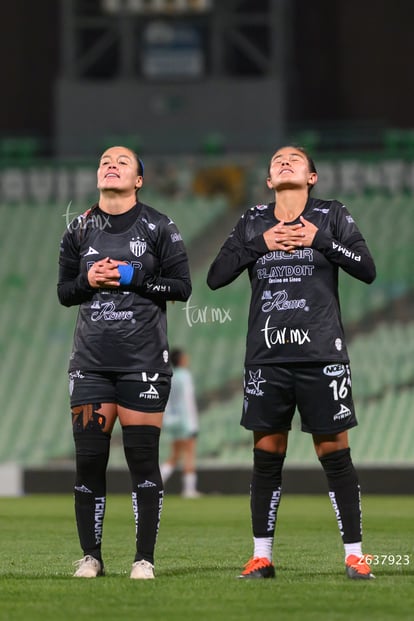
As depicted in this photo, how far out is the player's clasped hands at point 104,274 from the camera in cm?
646

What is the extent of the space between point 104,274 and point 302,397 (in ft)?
3.44

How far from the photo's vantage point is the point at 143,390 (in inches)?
254

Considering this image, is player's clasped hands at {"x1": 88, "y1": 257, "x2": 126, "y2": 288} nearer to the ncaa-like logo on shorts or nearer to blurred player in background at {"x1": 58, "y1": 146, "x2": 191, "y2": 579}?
blurred player in background at {"x1": 58, "y1": 146, "x2": 191, "y2": 579}

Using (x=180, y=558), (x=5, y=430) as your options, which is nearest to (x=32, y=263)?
(x=5, y=430)

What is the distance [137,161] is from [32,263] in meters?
15.5

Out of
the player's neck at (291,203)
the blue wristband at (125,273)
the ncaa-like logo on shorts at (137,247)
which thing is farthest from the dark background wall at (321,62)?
the blue wristband at (125,273)

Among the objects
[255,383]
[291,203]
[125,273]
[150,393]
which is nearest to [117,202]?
[125,273]

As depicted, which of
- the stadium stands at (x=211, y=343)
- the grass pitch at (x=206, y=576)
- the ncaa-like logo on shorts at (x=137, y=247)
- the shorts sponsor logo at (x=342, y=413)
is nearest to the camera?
the grass pitch at (x=206, y=576)

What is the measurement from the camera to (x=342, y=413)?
6.38m

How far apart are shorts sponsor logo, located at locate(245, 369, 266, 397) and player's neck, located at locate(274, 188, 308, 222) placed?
28.7 inches

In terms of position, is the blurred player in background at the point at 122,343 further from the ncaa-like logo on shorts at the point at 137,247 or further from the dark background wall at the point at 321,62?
the dark background wall at the point at 321,62

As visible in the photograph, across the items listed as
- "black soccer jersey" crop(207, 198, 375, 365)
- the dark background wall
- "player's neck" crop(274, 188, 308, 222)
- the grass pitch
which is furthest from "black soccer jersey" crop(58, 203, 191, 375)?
the dark background wall

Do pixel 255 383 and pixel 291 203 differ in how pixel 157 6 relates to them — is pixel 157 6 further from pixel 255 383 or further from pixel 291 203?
pixel 255 383

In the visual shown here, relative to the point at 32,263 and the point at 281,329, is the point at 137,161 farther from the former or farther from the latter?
the point at 32,263
